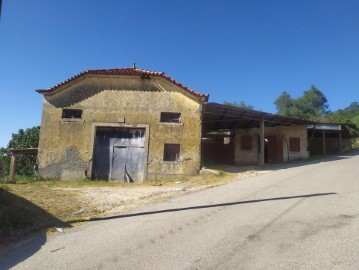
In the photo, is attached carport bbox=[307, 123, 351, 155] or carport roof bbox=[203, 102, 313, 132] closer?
carport roof bbox=[203, 102, 313, 132]

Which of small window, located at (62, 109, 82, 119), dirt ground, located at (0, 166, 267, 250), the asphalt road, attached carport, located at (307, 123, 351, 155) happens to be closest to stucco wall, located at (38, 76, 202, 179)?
small window, located at (62, 109, 82, 119)

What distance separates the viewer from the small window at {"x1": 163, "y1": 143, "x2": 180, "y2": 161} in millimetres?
16734

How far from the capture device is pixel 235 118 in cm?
Answer: 2042

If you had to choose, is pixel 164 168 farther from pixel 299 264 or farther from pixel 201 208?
pixel 299 264

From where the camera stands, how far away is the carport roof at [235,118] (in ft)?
59.6

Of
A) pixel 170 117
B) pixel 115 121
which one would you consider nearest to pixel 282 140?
pixel 170 117

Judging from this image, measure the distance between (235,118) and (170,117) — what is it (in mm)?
5099

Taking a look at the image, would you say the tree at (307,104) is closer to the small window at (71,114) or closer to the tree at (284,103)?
the tree at (284,103)

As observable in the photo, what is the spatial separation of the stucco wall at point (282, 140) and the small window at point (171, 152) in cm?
820

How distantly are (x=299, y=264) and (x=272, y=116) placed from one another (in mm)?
16167

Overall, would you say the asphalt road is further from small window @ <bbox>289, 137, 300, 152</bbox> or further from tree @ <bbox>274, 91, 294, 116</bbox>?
tree @ <bbox>274, 91, 294, 116</bbox>

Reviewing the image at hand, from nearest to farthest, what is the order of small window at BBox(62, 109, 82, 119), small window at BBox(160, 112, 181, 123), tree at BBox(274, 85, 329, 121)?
small window at BBox(160, 112, 181, 123), small window at BBox(62, 109, 82, 119), tree at BBox(274, 85, 329, 121)

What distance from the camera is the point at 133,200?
1065cm

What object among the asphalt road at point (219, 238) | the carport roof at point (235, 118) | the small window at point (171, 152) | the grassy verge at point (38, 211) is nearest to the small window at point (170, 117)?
the small window at point (171, 152)
